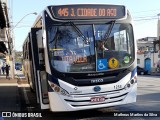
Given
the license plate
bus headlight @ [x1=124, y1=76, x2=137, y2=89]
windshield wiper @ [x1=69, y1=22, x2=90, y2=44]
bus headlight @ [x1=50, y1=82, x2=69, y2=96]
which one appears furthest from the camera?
bus headlight @ [x1=124, y1=76, x2=137, y2=89]

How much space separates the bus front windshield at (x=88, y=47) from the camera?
984 cm

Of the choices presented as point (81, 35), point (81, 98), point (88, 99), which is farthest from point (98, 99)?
point (81, 35)

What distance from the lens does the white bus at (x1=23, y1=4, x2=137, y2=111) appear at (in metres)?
9.70

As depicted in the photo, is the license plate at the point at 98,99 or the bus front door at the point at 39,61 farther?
the bus front door at the point at 39,61

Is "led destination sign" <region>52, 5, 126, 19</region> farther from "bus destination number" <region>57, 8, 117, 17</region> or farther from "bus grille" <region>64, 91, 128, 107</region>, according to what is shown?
"bus grille" <region>64, 91, 128, 107</region>

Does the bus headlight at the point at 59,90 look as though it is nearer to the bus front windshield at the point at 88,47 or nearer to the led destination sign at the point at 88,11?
the bus front windshield at the point at 88,47

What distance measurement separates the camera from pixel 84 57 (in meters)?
9.95

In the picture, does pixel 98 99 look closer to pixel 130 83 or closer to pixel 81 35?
pixel 130 83

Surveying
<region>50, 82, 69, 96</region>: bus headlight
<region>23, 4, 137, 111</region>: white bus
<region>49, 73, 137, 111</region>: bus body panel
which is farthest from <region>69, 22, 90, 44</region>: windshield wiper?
<region>50, 82, 69, 96</region>: bus headlight

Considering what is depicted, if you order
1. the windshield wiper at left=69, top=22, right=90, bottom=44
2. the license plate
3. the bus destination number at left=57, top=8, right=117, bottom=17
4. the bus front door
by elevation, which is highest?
the bus destination number at left=57, top=8, right=117, bottom=17

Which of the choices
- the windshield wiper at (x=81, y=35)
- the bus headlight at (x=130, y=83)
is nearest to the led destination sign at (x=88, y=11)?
the windshield wiper at (x=81, y=35)

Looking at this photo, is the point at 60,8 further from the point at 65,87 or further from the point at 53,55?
the point at 65,87

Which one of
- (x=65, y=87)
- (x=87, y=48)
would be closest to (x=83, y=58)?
(x=87, y=48)

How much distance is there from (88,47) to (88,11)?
1110mm
